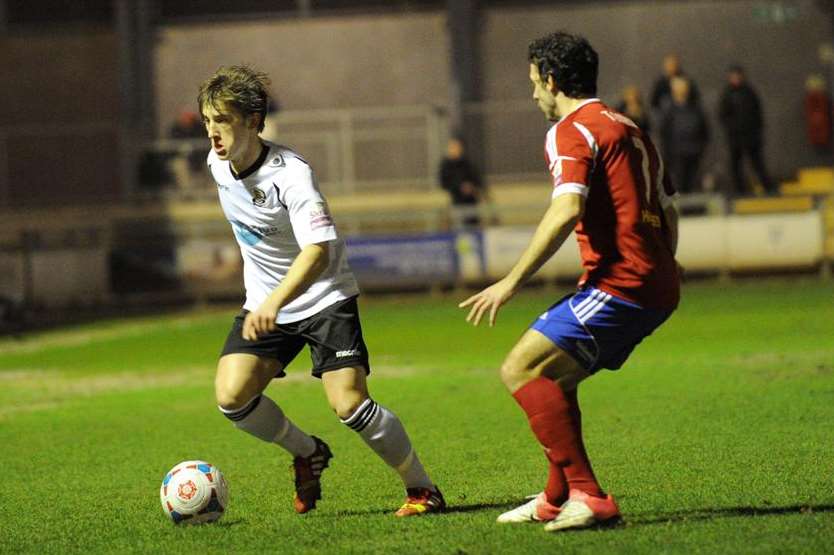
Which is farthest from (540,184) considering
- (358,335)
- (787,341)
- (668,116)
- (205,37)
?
(358,335)

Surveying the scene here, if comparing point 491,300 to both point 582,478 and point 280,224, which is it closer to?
point 582,478

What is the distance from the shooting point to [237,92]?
21.7ft

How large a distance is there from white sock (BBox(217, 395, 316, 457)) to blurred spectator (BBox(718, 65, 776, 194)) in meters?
17.4

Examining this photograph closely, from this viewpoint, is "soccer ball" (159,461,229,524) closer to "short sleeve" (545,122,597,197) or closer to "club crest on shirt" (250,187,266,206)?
"club crest on shirt" (250,187,266,206)

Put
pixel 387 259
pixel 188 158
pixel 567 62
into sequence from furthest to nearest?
pixel 188 158 → pixel 387 259 → pixel 567 62

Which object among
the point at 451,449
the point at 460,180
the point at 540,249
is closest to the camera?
the point at 540,249

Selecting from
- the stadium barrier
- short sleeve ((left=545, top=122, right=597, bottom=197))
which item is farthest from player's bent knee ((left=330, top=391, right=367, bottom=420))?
the stadium barrier

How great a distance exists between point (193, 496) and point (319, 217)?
1.38 metres

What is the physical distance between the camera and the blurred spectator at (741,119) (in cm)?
2353

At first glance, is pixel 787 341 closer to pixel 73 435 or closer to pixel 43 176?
pixel 73 435

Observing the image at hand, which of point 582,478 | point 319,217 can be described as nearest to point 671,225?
point 582,478

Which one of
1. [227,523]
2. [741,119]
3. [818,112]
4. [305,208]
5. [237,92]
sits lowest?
[227,523]

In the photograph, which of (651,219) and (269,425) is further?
(269,425)

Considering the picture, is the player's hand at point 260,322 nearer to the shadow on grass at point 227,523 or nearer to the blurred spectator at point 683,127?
the shadow on grass at point 227,523
